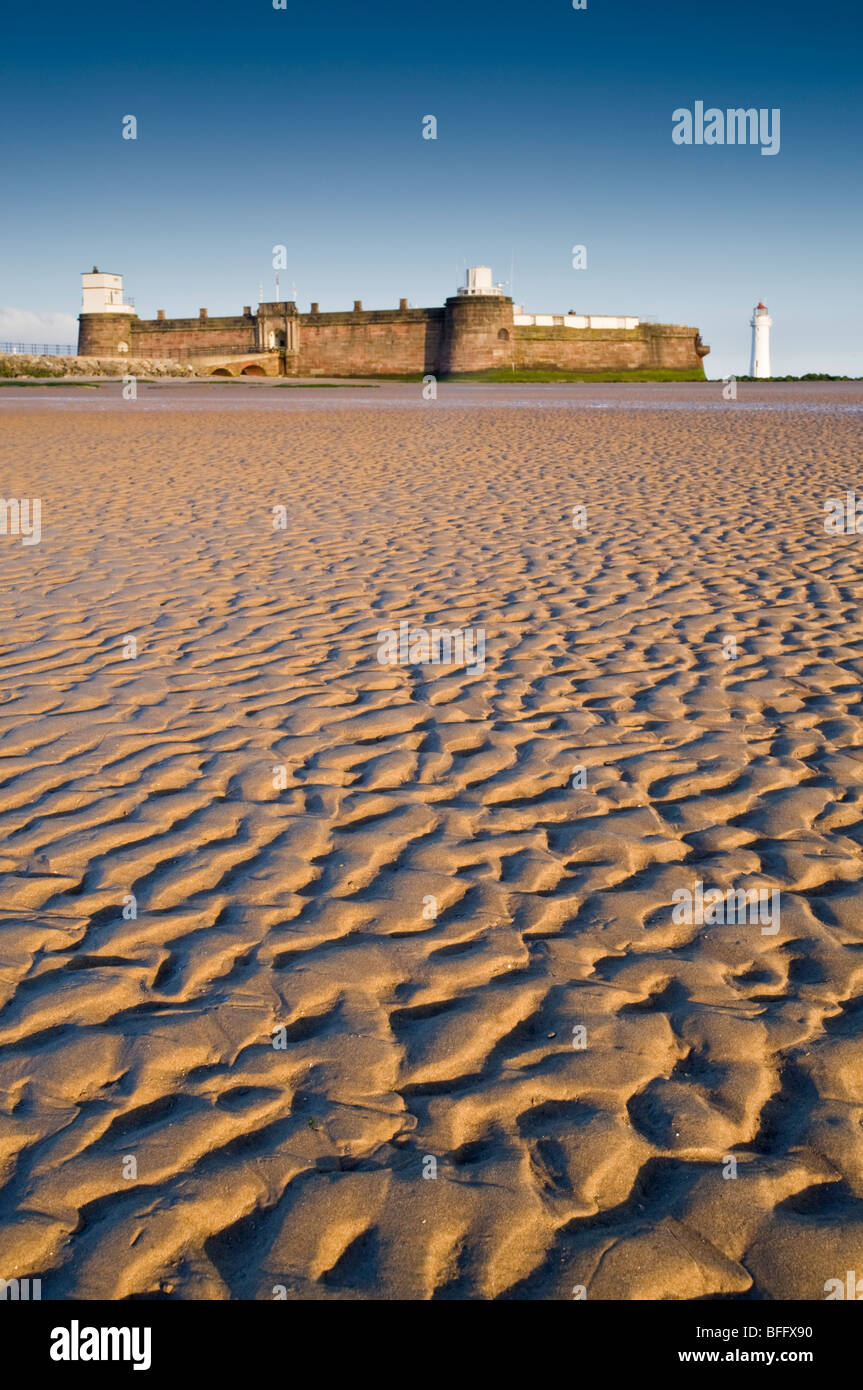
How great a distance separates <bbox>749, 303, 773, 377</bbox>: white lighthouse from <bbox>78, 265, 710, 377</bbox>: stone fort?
7348 millimetres

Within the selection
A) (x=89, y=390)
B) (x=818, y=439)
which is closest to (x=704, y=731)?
(x=818, y=439)

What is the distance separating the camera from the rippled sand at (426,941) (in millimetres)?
2000

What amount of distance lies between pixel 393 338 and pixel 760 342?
Answer: 889 inches

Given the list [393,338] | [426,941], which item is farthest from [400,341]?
[426,941]

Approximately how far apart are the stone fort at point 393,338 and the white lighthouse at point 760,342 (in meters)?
7.35

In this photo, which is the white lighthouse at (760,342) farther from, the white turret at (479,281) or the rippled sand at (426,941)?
the rippled sand at (426,941)

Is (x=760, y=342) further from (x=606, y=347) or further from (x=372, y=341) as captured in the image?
(x=372, y=341)

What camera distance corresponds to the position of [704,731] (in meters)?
4.36

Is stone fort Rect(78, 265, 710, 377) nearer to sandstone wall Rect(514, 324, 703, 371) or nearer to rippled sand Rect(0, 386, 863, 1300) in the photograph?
sandstone wall Rect(514, 324, 703, 371)

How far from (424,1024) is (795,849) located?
1.47 metres

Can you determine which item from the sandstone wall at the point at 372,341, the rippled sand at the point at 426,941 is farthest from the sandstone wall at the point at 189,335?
the rippled sand at the point at 426,941

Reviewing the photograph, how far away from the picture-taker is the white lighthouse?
62.1m

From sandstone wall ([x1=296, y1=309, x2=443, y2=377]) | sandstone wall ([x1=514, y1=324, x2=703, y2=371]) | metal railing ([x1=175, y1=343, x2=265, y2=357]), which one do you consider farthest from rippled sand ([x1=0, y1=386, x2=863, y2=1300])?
metal railing ([x1=175, y1=343, x2=265, y2=357])
